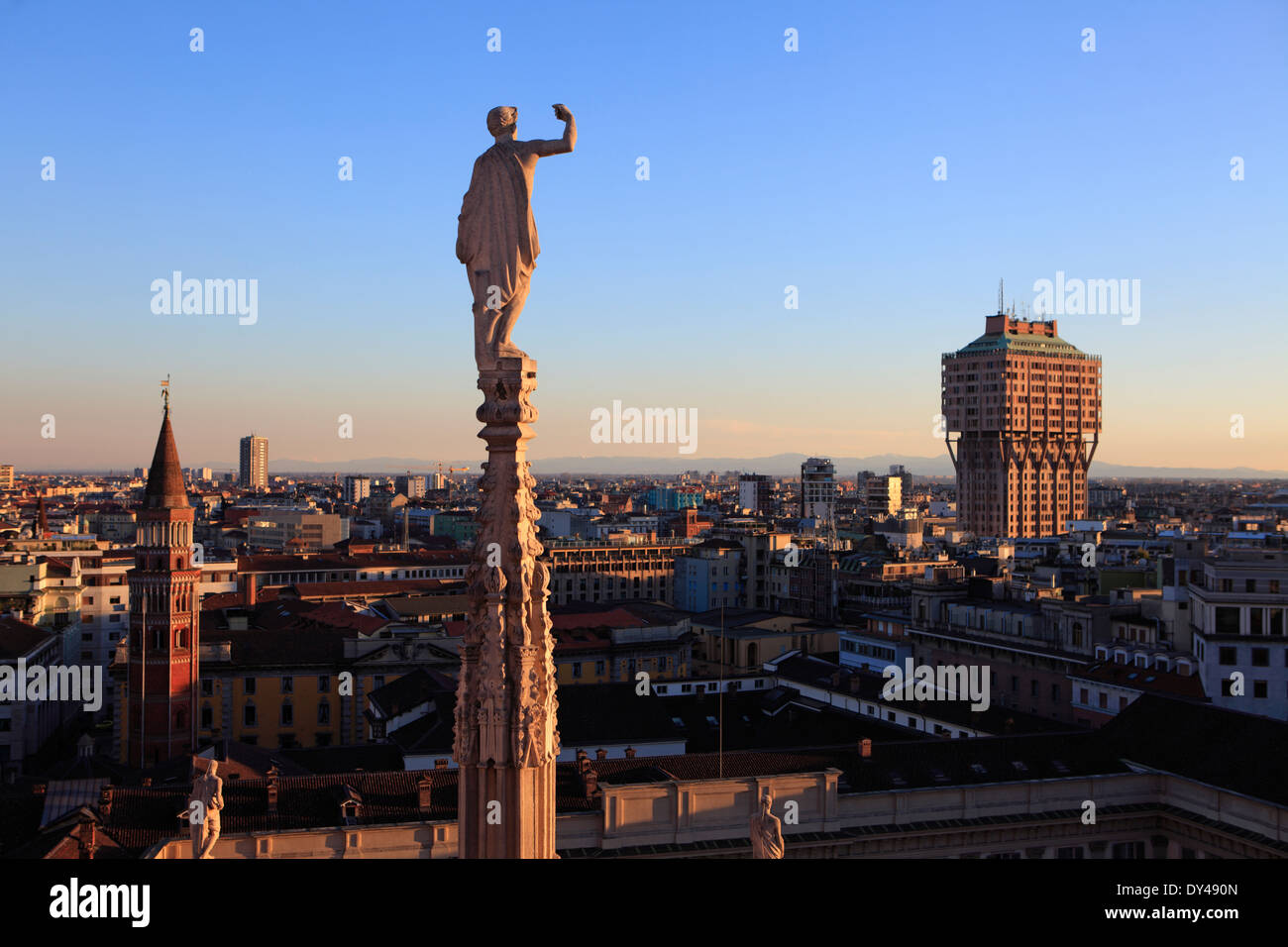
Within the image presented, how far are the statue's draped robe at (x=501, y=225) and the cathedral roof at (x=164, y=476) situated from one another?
139ft

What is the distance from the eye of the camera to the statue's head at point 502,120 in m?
6.27

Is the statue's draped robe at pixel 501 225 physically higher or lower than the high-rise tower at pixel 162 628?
higher

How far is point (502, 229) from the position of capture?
618 cm

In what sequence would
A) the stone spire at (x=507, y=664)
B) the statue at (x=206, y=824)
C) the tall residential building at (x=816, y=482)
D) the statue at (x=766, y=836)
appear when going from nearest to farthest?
1. the stone spire at (x=507, y=664)
2. the statue at (x=766, y=836)
3. the statue at (x=206, y=824)
4. the tall residential building at (x=816, y=482)

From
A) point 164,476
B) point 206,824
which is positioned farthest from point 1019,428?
point 206,824

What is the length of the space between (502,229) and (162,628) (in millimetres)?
43644

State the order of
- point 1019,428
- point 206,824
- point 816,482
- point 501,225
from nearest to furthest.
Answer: point 501,225 < point 206,824 < point 1019,428 < point 816,482

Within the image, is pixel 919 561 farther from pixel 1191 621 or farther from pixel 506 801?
pixel 506 801

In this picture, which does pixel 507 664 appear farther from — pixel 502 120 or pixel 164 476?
pixel 164 476

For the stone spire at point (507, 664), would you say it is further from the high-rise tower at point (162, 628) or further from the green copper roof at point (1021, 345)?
the green copper roof at point (1021, 345)

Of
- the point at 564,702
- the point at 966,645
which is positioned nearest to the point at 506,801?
the point at 564,702

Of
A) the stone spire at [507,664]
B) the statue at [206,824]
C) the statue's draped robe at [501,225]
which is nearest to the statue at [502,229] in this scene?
the statue's draped robe at [501,225]

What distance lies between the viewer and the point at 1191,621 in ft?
145
